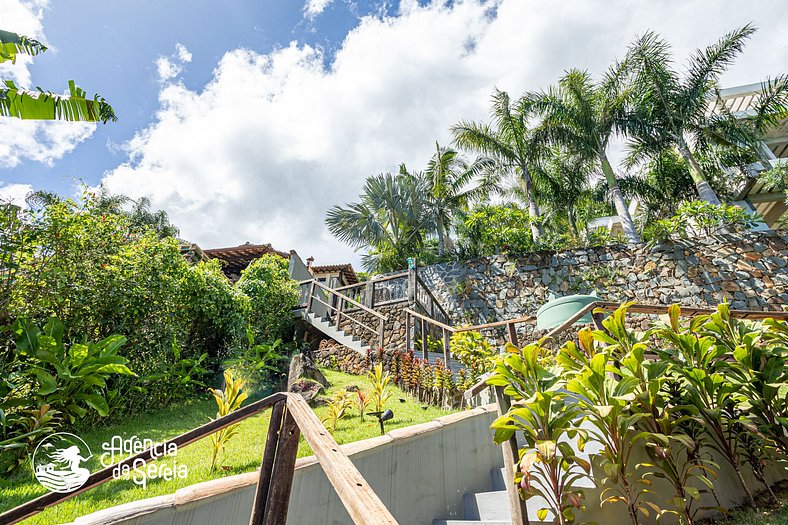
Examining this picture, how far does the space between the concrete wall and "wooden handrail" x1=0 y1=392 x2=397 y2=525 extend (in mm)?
575

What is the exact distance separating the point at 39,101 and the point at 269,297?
20.7 ft

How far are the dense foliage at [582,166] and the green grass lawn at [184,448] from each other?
7.92 meters

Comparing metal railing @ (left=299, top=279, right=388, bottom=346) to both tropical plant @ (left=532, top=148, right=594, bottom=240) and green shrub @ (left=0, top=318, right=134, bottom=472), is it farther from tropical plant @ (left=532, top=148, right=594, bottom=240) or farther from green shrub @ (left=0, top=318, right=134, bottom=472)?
tropical plant @ (left=532, top=148, right=594, bottom=240)

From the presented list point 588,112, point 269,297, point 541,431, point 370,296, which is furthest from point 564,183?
point 541,431

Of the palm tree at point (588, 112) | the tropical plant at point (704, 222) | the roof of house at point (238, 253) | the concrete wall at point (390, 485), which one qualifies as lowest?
the concrete wall at point (390, 485)

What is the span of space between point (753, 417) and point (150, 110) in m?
9.58

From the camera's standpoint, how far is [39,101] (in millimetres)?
3750

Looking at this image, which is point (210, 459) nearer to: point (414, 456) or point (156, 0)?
point (414, 456)

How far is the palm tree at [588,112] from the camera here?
11141 mm

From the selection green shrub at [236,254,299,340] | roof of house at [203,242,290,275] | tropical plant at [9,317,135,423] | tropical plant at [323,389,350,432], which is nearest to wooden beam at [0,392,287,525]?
tropical plant at [323,389,350,432]

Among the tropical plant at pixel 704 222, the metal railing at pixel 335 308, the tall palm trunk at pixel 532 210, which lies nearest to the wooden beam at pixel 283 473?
the metal railing at pixel 335 308

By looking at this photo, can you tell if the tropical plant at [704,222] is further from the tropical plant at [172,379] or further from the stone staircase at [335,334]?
the tropical plant at [172,379]

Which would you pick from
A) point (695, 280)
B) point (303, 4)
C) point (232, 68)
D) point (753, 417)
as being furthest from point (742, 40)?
point (232, 68)

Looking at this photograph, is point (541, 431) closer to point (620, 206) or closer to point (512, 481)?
point (512, 481)
